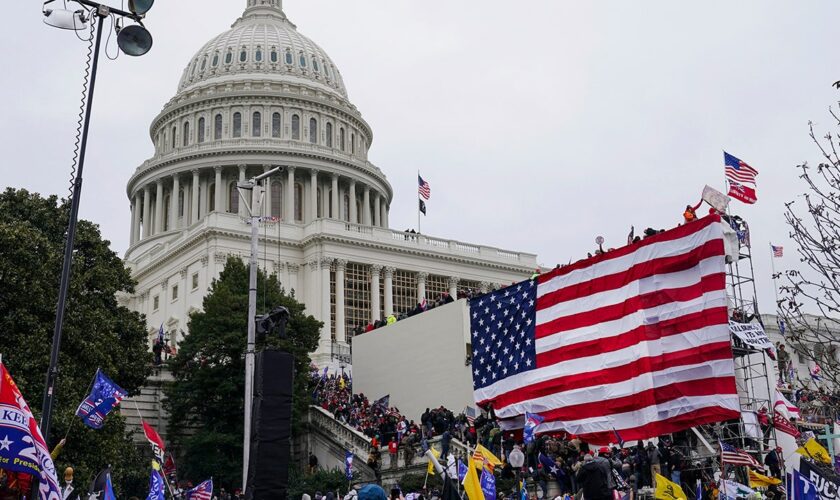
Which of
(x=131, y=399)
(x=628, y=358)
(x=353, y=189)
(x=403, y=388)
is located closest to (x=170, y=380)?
(x=131, y=399)

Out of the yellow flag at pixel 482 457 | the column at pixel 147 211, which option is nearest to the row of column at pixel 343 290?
the column at pixel 147 211

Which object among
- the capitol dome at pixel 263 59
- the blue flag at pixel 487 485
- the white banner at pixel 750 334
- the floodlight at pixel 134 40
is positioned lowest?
the blue flag at pixel 487 485

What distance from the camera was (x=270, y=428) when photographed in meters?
11.2

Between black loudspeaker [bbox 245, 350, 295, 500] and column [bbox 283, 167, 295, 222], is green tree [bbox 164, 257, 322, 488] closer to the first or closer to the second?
black loudspeaker [bbox 245, 350, 295, 500]

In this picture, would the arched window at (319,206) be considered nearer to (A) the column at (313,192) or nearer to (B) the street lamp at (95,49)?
(A) the column at (313,192)

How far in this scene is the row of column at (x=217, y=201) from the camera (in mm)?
94938

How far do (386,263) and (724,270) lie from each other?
5530 cm

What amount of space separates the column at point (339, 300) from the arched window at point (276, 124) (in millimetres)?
27985

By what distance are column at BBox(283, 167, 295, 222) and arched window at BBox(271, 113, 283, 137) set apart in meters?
6.78

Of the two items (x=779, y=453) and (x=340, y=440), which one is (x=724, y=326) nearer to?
(x=779, y=453)

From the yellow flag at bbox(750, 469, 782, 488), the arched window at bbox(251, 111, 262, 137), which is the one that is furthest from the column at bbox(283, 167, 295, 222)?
the yellow flag at bbox(750, 469, 782, 488)

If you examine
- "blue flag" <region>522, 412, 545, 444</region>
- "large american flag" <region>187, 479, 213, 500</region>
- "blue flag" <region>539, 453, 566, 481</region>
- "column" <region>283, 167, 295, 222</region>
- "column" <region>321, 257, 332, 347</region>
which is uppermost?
"column" <region>283, 167, 295, 222</region>

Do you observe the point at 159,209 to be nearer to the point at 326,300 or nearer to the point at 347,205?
the point at 347,205

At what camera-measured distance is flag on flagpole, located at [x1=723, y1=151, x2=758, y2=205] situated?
30.2 metres
